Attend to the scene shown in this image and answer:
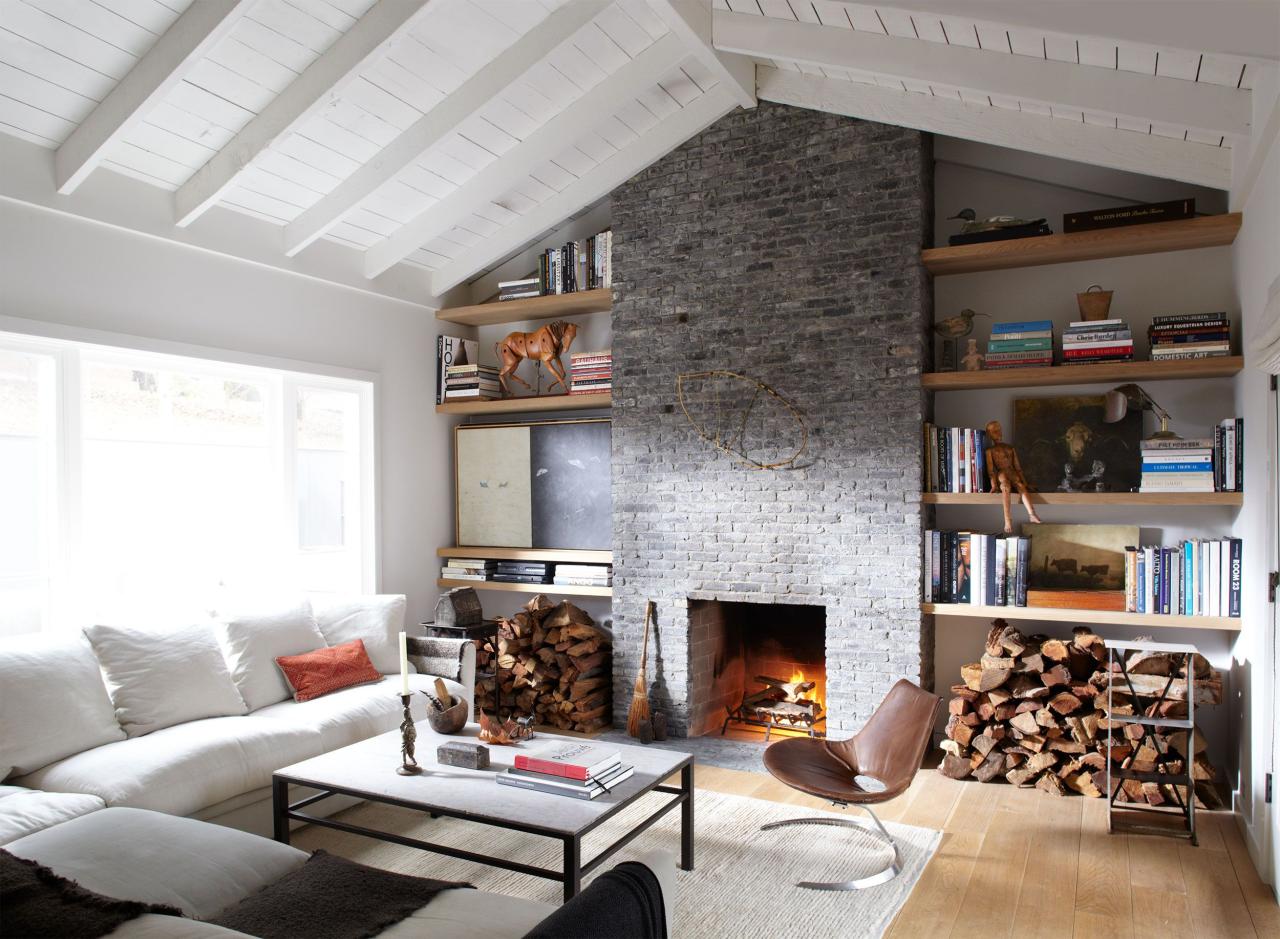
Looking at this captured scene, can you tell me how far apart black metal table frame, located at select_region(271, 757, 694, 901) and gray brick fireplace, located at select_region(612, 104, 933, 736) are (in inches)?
61.0

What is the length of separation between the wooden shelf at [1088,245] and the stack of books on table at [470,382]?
275 centimetres

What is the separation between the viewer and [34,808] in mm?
2752

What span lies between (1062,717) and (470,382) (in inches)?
149

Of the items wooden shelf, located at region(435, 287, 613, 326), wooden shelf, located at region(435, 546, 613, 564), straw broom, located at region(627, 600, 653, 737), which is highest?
wooden shelf, located at region(435, 287, 613, 326)

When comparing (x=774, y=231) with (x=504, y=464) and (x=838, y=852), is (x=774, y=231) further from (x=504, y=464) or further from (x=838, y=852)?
(x=838, y=852)

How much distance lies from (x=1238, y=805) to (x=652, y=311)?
3574 millimetres

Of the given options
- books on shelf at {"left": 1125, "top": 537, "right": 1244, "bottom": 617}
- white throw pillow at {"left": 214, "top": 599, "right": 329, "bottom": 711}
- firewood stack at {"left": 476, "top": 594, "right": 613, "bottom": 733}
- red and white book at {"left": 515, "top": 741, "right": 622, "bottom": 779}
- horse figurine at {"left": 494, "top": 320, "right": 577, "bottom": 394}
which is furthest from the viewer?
horse figurine at {"left": 494, "top": 320, "right": 577, "bottom": 394}

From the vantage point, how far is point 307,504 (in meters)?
5.00

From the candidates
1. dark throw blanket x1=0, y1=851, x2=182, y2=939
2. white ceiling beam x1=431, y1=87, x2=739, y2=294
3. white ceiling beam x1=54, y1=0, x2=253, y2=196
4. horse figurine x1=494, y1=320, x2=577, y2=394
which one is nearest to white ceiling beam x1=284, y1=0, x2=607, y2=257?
white ceiling beam x1=431, y1=87, x2=739, y2=294

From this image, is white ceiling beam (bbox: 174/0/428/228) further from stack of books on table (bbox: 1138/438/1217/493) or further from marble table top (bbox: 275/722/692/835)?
stack of books on table (bbox: 1138/438/1217/493)

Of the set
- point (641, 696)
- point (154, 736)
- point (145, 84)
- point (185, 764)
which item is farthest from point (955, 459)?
point (145, 84)

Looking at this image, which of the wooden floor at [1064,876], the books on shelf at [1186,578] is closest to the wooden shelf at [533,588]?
the wooden floor at [1064,876]

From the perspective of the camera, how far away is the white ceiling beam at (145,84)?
3145mm

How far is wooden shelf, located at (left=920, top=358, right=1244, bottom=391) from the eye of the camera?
3.85 metres
